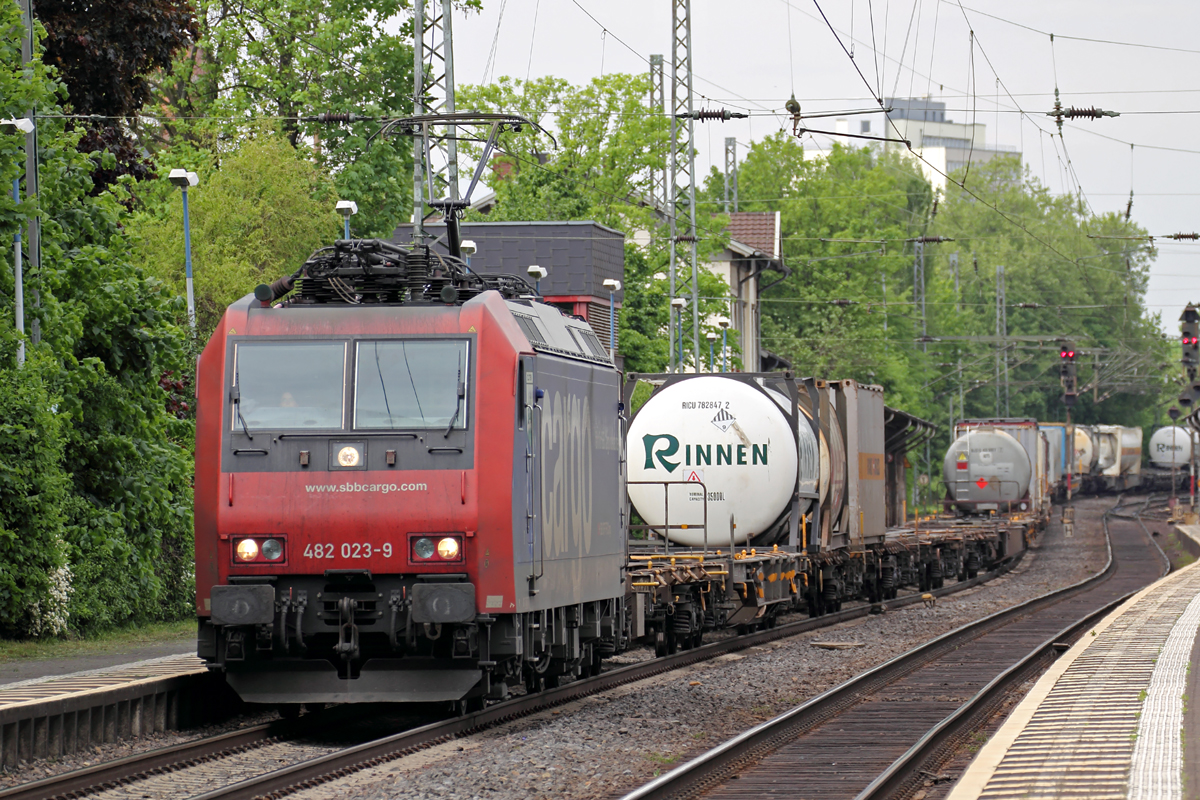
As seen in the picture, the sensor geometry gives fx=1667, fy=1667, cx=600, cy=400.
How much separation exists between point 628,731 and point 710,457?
26.6 ft

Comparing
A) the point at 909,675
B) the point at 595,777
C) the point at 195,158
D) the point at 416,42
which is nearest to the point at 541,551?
the point at 595,777

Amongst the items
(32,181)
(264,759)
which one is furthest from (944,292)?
(264,759)

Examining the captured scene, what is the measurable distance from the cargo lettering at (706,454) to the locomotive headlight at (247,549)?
368 inches

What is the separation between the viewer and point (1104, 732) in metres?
11.0

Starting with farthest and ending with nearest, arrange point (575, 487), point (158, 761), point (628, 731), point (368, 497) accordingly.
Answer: point (575, 487), point (628, 731), point (368, 497), point (158, 761)

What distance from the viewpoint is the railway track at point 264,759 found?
994 cm

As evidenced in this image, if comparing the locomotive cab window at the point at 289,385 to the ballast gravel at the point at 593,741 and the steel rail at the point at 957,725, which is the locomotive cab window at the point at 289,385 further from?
the steel rail at the point at 957,725

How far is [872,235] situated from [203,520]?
6325 cm

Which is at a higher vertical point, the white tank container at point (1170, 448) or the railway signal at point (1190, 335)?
the railway signal at point (1190, 335)

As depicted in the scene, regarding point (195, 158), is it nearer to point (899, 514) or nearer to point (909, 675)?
point (899, 514)

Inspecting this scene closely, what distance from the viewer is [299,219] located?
35562mm

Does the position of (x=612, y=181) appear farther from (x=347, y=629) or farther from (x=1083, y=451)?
(x=347, y=629)

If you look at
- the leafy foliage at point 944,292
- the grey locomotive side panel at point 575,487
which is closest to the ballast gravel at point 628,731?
the grey locomotive side panel at point 575,487

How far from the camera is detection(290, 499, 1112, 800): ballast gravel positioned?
10.5 metres
